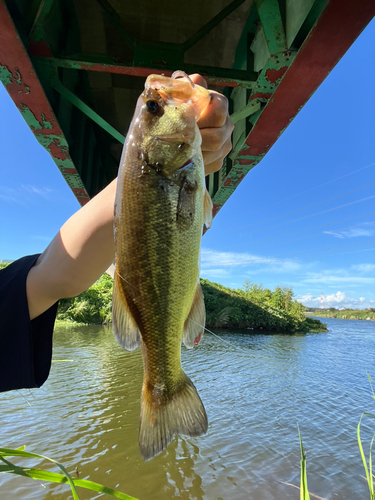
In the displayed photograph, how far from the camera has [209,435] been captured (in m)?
5.52

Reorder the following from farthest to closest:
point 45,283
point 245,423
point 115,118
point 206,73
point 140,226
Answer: point 115,118 → point 245,423 → point 206,73 → point 45,283 → point 140,226

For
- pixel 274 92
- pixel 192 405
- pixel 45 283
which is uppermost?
pixel 274 92

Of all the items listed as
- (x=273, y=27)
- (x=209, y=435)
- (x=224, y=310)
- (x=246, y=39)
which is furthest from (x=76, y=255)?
(x=224, y=310)

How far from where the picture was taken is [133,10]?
4828mm

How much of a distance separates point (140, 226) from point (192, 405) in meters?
0.78

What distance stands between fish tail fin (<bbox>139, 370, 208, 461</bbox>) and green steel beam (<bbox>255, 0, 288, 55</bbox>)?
355 centimetres

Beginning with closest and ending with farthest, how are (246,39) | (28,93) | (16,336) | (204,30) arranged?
(16,336), (28,93), (204,30), (246,39)

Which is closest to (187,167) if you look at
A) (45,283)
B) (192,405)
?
(45,283)

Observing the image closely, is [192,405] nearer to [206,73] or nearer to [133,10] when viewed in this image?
[206,73]

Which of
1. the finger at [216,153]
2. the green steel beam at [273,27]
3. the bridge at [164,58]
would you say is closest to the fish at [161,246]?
the finger at [216,153]

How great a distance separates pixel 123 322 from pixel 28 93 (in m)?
3.78

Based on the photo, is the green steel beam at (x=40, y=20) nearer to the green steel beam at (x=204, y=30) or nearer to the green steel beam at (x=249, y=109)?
the green steel beam at (x=204, y=30)

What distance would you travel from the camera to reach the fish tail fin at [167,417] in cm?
118

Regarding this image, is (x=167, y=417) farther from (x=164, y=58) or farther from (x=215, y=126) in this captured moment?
(x=164, y=58)
